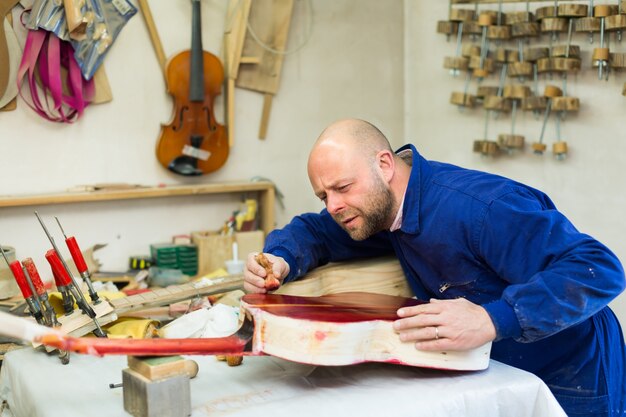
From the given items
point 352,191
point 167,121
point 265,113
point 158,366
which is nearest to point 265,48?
point 265,113

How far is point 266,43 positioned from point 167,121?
2.67ft

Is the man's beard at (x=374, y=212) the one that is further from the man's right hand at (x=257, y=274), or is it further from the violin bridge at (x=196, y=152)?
the violin bridge at (x=196, y=152)

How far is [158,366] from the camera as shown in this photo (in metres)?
1.73

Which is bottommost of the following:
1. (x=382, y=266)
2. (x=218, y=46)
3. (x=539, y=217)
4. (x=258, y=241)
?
(x=258, y=241)

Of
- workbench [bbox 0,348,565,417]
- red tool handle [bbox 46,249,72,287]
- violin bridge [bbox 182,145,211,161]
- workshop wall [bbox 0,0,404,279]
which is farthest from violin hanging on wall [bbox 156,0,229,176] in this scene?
workbench [bbox 0,348,565,417]

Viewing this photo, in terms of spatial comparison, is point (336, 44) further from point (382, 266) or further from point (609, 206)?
point (382, 266)

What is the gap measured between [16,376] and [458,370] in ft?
4.03

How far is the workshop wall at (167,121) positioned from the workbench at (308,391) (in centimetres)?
217

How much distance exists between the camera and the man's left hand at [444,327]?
6.19 feet

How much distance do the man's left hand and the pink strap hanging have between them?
8.87ft

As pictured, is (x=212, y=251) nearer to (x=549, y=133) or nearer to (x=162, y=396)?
(x=549, y=133)

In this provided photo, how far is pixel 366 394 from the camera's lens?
1.83 meters

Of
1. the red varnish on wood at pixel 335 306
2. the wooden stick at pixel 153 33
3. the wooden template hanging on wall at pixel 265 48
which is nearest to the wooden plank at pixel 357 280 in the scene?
the red varnish on wood at pixel 335 306

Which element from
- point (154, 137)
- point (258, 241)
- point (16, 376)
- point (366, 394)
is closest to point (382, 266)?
point (366, 394)
